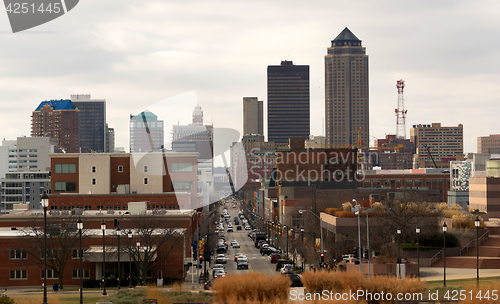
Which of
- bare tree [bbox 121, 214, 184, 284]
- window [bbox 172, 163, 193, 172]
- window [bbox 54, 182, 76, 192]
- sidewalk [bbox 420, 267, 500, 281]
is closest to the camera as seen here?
sidewalk [bbox 420, 267, 500, 281]

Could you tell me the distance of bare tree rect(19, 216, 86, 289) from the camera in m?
62.4

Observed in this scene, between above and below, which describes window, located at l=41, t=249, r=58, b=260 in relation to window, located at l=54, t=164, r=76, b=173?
below

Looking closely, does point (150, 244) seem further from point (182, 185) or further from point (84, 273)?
point (182, 185)

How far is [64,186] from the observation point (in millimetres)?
99688

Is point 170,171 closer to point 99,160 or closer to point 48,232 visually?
point 99,160

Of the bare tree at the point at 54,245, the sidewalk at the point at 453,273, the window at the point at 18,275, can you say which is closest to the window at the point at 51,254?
the bare tree at the point at 54,245

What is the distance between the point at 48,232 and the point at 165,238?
1326 centimetres

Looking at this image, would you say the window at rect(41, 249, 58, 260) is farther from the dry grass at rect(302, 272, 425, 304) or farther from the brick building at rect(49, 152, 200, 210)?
the dry grass at rect(302, 272, 425, 304)

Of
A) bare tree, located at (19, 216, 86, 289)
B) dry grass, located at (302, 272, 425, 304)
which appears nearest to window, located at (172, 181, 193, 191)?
bare tree, located at (19, 216, 86, 289)

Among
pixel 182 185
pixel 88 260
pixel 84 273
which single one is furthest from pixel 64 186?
pixel 88 260

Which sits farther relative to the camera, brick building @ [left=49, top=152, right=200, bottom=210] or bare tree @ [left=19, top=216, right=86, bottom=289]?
brick building @ [left=49, top=152, right=200, bottom=210]

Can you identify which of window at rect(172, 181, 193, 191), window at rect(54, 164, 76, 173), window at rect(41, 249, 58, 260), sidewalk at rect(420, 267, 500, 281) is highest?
window at rect(54, 164, 76, 173)

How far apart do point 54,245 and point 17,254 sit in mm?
4929

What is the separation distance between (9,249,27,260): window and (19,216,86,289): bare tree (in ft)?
2.69
